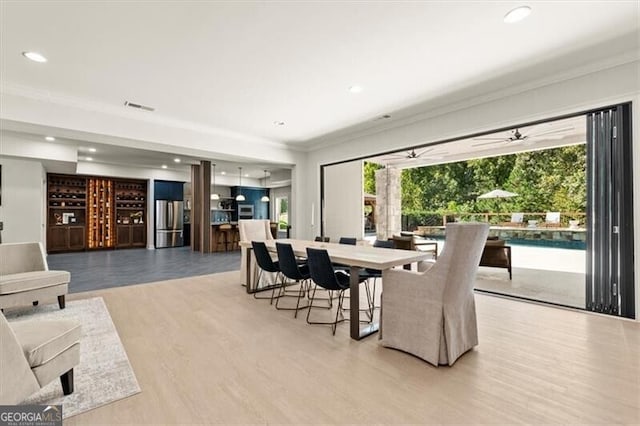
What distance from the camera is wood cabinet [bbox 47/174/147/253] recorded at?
9039 mm

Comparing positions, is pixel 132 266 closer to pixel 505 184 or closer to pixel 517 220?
pixel 517 220

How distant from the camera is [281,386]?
2012 millimetres

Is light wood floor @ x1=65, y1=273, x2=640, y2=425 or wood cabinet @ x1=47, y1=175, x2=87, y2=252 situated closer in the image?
light wood floor @ x1=65, y1=273, x2=640, y2=425

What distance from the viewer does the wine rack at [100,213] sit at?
961 centimetres

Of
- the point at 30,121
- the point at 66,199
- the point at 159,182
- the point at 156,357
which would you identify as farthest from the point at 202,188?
the point at 156,357

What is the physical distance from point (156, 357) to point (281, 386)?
1.16 meters

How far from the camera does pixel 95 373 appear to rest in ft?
7.13

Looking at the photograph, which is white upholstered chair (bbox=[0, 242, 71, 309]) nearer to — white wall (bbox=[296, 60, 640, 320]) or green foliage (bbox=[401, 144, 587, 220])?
white wall (bbox=[296, 60, 640, 320])

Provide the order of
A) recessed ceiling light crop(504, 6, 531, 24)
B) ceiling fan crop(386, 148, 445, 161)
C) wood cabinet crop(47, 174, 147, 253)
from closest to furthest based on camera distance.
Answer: recessed ceiling light crop(504, 6, 531, 24) < ceiling fan crop(386, 148, 445, 161) < wood cabinet crop(47, 174, 147, 253)

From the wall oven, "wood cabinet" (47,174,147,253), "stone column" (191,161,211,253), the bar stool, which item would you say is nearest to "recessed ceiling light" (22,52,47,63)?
"stone column" (191,161,211,253)

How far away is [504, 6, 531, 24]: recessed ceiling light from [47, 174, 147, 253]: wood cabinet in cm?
1116

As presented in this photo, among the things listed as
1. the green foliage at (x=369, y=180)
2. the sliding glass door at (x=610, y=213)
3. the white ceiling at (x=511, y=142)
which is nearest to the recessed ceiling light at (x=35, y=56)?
the white ceiling at (x=511, y=142)

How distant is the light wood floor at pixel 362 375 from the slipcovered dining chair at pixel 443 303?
12 cm

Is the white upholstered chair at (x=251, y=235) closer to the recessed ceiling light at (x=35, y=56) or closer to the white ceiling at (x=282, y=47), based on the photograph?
the white ceiling at (x=282, y=47)
